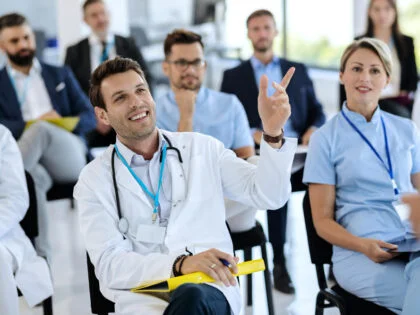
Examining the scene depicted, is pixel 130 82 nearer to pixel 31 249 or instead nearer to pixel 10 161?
pixel 10 161

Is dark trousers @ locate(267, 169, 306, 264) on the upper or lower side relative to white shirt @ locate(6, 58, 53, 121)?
lower

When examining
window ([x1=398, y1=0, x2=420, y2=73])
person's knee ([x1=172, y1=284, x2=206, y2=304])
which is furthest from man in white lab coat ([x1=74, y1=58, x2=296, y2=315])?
window ([x1=398, y1=0, x2=420, y2=73])

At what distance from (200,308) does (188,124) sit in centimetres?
158

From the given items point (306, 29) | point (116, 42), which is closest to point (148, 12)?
point (306, 29)

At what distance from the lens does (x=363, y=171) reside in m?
2.61

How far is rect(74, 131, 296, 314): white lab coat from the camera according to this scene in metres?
2.17

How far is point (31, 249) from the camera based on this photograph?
279cm

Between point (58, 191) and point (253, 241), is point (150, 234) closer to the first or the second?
point (253, 241)

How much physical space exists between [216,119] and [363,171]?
117 centimetres

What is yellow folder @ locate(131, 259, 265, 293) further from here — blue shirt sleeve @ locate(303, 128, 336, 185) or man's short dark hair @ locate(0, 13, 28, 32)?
man's short dark hair @ locate(0, 13, 28, 32)

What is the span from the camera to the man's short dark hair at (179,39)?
363 cm

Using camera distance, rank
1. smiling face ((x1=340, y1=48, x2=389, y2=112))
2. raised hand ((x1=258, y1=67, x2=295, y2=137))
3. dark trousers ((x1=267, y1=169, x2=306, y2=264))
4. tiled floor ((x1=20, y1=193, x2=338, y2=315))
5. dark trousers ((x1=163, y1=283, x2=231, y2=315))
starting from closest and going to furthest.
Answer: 1. dark trousers ((x1=163, y1=283, x2=231, y2=315))
2. raised hand ((x1=258, y1=67, x2=295, y2=137))
3. smiling face ((x1=340, y1=48, x2=389, y2=112))
4. tiled floor ((x1=20, y1=193, x2=338, y2=315))
5. dark trousers ((x1=267, y1=169, x2=306, y2=264))

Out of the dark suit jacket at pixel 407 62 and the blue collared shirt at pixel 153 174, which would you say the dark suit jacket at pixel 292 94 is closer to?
the dark suit jacket at pixel 407 62

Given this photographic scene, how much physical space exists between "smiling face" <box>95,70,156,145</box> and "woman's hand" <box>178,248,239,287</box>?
20.1 inches
